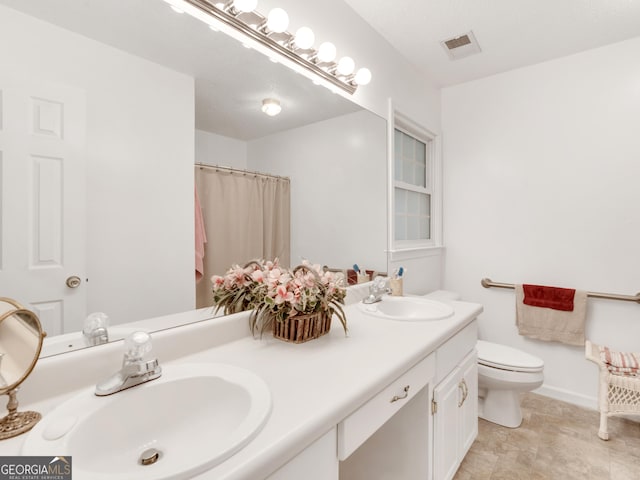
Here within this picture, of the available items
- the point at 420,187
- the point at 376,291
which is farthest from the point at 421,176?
the point at 376,291

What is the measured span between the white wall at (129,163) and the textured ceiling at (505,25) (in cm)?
131

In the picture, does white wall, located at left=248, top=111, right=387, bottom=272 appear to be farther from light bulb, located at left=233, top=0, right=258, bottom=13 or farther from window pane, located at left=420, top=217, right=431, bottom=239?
window pane, located at left=420, top=217, right=431, bottom=239

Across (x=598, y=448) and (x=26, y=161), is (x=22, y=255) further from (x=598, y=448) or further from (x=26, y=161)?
(x=598, y=448)

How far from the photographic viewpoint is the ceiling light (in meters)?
1.31

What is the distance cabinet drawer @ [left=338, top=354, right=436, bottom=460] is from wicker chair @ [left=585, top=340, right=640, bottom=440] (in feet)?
4.46

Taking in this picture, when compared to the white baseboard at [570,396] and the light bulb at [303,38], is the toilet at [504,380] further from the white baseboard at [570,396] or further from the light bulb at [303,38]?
the light bulb at [303,38]

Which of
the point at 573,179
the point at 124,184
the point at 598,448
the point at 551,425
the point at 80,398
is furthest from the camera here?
the point at 573,179

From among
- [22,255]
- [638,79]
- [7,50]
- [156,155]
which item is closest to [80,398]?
[22,255]

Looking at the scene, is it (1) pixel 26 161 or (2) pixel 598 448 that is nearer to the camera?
(1) pixel 26 161

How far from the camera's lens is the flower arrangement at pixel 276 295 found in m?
1.04

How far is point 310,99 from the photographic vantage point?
4.95 ft

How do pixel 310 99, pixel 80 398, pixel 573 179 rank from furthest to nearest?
1. pixel 573 179
2. pixel 310 99
3. pixel 80 398

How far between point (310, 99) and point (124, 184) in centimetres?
94

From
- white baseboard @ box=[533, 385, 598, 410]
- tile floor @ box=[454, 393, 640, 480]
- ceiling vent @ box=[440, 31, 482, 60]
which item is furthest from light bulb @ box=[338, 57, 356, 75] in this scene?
white baseboard @ box=[533, 385, 598, 410]
